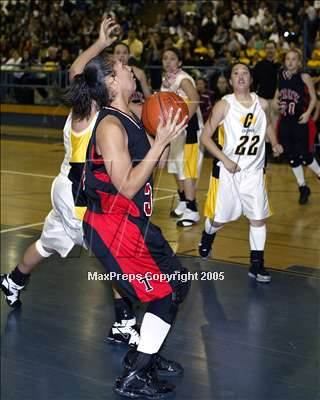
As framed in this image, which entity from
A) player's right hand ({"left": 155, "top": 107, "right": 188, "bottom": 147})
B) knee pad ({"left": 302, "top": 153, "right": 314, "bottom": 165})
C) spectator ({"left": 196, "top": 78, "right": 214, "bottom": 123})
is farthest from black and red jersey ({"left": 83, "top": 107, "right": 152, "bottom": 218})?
spectator ({"left": 196, "top": 78, "right": 214, "bottom": 123})

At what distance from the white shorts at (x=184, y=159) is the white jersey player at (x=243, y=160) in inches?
Answer: 73.0

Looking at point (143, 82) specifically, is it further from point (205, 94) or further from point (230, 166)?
point (205, 94)

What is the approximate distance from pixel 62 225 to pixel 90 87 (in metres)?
1.40

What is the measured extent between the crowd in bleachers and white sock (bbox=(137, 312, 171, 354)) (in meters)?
8.59

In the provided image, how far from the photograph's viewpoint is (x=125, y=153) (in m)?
3.23

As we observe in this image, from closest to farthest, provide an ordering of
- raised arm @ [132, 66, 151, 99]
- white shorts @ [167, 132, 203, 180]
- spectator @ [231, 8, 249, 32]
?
raised arm @ [132, 66, 151, 99]
white shorts @ [167, 132, 203, 180]
spectator @ [231, 8, 249, 32]

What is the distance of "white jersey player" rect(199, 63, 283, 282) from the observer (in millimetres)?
5336

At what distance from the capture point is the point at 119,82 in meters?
3.43

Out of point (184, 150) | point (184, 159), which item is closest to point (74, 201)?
point (184, 159)

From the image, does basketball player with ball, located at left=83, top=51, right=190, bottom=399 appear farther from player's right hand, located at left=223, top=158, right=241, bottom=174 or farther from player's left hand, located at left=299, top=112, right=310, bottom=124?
player's left hand, located at left=299, top=112, right=310, bottom=124

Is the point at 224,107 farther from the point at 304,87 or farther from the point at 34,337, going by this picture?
the point at 304,87

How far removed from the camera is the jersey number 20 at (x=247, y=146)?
536 cm

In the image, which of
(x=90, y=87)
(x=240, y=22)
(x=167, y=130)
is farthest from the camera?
(x=240, y=22)

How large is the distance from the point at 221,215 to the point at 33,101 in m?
12.1
